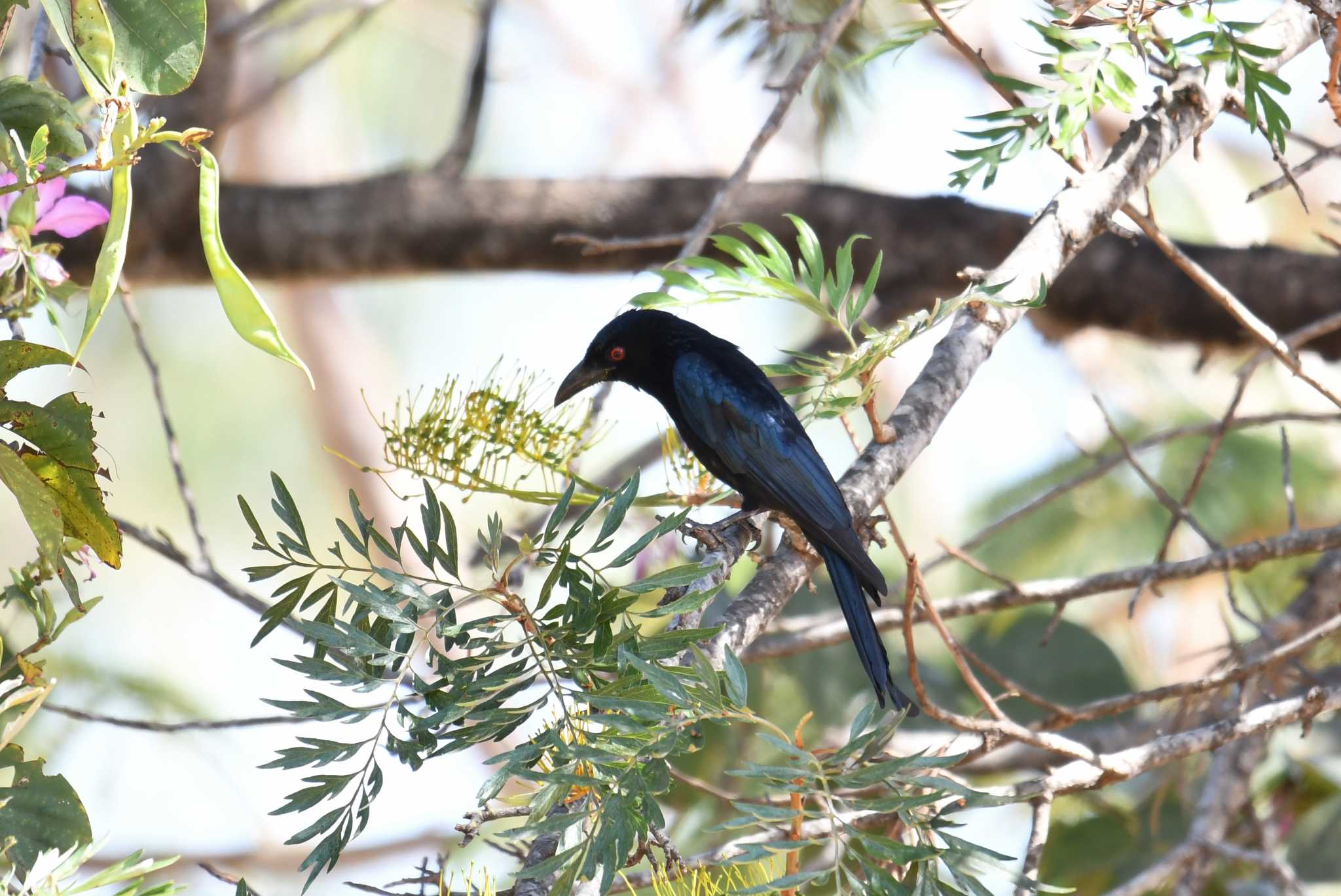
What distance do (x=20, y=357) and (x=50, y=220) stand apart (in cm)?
56

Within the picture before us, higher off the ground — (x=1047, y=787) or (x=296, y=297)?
(x=296, y=297)

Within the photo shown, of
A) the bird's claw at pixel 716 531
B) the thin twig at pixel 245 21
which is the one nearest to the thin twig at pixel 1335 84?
the bird's claw at pixel 716 531

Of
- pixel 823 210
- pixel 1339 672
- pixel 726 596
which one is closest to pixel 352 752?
pixel 726 596

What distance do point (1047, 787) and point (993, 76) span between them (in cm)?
142

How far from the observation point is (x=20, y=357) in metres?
1.44

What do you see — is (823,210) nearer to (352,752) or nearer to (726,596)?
(726,596)

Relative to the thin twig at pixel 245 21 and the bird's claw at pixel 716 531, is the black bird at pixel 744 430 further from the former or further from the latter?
the thin twig at pixel 245 21

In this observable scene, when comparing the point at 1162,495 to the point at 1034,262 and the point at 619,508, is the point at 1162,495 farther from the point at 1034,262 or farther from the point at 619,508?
the point at 619,508

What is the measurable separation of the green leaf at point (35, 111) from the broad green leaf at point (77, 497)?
40cm

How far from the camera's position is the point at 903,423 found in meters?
2.31

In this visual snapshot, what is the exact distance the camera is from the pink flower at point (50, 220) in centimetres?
178

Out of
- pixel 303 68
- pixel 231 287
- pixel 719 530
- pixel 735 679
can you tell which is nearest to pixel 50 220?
pixel 231 287

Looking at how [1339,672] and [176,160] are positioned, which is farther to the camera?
[176,160]

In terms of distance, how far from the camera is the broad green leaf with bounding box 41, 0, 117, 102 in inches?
49.3
